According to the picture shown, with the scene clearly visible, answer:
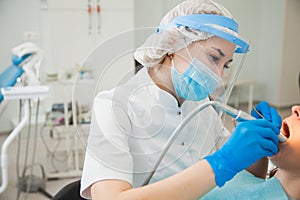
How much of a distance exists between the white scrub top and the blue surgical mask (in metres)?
0.03

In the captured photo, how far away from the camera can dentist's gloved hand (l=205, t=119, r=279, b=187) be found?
774 mm

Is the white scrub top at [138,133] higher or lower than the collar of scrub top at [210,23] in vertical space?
lower

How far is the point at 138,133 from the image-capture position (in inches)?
36.9

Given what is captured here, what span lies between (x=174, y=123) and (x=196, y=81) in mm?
140

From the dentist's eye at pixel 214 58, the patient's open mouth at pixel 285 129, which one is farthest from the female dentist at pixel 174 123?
the patient's open mouth at pixel 285 129

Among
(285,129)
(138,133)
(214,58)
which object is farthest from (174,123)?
(285,129)

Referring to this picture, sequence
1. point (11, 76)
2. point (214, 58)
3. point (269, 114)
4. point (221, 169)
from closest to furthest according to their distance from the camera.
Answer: point (221, 169), point (214, 58), point (269, 114), point (11, 76)

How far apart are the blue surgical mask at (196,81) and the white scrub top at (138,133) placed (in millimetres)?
33

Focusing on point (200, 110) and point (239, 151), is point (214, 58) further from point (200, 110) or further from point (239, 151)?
point (239, 151)

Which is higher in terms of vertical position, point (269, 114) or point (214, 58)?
point (214, 58)

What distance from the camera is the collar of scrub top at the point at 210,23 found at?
32.9 inches

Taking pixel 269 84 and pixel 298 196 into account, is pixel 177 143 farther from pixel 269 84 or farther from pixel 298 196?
pixel 269 84

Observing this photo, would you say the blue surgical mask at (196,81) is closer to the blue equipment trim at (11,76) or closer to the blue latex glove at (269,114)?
the blue latex glove at (269,114)

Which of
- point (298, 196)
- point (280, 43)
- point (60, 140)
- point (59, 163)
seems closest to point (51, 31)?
point (60, 140)
